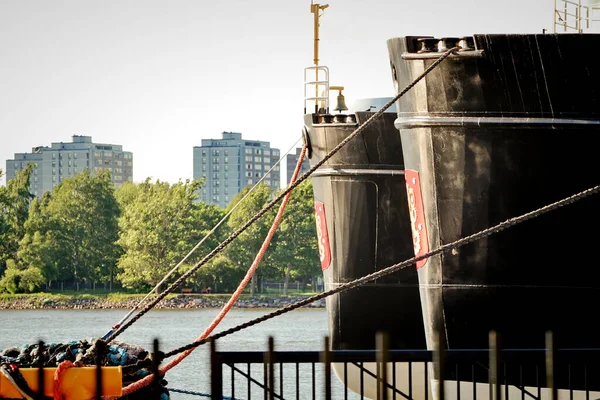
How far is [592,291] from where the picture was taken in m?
14.5

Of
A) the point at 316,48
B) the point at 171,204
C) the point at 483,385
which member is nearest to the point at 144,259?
the point at 171,204

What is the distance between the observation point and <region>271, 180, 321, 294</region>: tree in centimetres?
9362

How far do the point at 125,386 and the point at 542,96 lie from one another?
17.7 ft

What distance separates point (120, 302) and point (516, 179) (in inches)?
3403

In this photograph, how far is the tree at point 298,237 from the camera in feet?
307

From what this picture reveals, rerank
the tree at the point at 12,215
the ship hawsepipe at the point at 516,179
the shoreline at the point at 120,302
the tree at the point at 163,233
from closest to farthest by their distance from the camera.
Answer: the ship hawsepipe at the point at 516,179
the shoreline at the point at 120,302
the tree at the point at 163,233
the tree at the point at 12,215

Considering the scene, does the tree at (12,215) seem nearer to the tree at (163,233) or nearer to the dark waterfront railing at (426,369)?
the tree at (163,233)

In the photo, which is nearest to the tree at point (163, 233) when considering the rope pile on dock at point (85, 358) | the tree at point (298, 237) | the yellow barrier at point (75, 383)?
the tree at point (298, 237)

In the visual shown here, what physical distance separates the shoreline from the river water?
2.31 metres

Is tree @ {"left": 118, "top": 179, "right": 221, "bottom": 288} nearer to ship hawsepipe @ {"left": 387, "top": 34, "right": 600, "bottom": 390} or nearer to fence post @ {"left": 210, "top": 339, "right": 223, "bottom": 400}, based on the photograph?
ship hawsepipe @ {"left": 387, "top": 34, "right": 600, "bottom": 390}

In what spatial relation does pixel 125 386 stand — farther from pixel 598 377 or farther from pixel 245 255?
pixel 245 255

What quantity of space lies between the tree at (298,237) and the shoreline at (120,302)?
274 centimetres

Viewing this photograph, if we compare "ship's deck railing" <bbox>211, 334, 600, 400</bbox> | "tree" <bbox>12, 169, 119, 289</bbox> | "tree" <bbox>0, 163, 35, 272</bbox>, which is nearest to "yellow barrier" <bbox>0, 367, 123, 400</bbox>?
"ship's deck railing" <bbox>211, 334, 600, 400</bbox>

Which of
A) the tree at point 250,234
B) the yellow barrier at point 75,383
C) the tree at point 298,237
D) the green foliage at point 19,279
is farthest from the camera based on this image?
the green foliage at point 19,279
